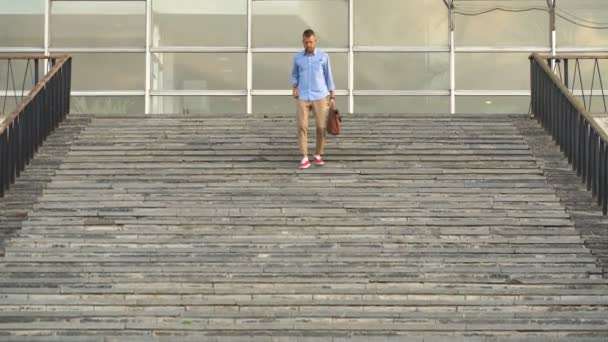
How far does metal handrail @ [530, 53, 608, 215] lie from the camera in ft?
31.4

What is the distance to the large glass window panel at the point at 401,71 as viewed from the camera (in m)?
16.5

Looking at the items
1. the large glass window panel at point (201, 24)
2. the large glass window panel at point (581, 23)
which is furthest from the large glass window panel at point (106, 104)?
the large glass window panel at point (581, 23)

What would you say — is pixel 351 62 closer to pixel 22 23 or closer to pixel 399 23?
pixel 399 23

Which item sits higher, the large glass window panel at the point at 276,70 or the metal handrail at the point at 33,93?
the large glass window panel at the point at 276,70

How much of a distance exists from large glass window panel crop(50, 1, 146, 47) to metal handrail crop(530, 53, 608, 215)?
7.10 metres

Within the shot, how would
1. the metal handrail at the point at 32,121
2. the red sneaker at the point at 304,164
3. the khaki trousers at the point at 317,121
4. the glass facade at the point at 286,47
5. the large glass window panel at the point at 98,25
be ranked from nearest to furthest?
the metal handrail at the point at 32,121
the red sneaker at the point at 304,164
the khaki trousers at the point at 317,121
the glass facade at the point at 286,47
the large glass window panel at the point at 98,25

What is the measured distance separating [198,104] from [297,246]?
8.05 metres

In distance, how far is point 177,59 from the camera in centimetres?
1655

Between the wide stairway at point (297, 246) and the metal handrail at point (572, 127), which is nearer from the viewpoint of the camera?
the wide stairway at point (297, 246)

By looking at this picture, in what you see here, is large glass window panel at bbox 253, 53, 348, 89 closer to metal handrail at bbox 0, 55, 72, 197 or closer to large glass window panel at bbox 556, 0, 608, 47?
large glass window panel at bbox 556, 0, 608, 47

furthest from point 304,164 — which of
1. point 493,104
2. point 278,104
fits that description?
point 493,104

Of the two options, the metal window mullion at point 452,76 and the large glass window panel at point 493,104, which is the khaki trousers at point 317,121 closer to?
the metal window mullion at point 452,76

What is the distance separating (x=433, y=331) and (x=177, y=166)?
4399 mm

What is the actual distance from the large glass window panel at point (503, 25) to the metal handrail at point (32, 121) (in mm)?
7074
